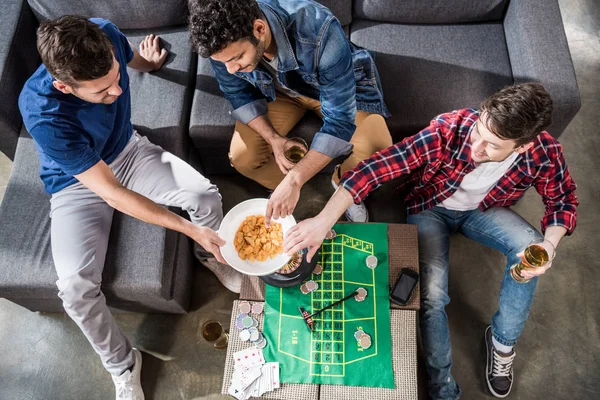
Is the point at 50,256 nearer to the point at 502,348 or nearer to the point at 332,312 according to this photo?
the point at 332,312

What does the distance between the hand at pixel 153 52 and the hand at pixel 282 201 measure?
42.6 inches

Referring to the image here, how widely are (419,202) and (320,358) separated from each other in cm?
84

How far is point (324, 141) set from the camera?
1876mm

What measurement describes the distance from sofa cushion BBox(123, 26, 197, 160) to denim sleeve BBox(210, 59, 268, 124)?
1.02 feet

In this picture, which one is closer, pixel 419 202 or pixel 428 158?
pixel 428 158

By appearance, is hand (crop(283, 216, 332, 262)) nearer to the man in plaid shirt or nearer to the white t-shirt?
the man in plaid shirt

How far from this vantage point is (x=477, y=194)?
1.96 meters

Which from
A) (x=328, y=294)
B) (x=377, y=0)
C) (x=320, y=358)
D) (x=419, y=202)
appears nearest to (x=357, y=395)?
(x=320, y=358)

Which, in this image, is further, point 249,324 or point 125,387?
point 125,387

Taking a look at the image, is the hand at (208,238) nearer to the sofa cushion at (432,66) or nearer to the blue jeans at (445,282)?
the blue jeans at (445,282)

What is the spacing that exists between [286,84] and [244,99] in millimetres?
215

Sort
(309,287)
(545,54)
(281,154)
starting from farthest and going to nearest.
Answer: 1. (545,54)
2. (281,154)
3. (309,287)

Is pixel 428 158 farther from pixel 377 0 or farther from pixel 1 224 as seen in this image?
pixel 1 224

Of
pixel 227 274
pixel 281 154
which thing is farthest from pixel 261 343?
pixel 281 154
